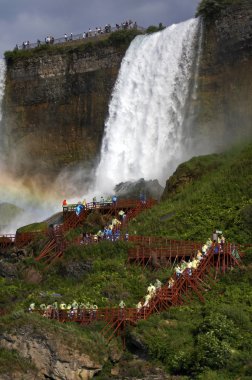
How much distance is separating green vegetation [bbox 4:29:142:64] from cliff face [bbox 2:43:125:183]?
258 mm

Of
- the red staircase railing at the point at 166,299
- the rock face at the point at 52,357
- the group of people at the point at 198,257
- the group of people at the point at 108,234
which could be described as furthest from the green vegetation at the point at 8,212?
the rock face at the point at 52,357

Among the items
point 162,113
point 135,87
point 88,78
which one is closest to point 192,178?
point 162,113

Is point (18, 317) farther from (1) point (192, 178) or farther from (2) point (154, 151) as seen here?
(2) point (154, 151)

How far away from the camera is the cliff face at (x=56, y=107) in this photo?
61.8 meters

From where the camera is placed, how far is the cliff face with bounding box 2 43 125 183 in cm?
6175

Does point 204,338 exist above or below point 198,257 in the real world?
below

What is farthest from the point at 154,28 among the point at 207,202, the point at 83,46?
the point at 207,202

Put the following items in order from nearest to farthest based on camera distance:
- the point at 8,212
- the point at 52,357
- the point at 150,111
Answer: the point at 52,357
the point at 150,111
the point at 8,212

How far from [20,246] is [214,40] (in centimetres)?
2047

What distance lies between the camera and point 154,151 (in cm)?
5375

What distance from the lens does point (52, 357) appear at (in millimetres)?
24422

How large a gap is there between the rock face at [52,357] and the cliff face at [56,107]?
3618 centimetres

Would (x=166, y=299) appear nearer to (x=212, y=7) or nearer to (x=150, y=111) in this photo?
(x=150, y=111)

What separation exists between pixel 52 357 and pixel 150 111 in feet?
107
